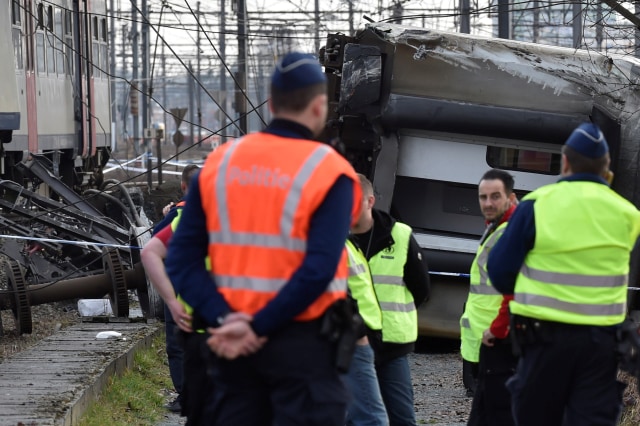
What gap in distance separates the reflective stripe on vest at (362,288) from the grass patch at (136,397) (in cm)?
213

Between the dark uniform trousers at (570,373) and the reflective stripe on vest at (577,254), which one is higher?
the reflective stripe on vest at (577,254)

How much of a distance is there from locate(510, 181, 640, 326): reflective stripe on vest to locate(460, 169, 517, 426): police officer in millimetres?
911

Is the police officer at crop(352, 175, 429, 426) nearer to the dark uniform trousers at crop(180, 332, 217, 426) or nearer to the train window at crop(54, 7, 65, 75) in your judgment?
the dark uniform trousers at crop(180, 332, 217, 426)

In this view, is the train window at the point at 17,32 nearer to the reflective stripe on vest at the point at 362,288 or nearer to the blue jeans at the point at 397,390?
the blue jeans at the point at 397,390

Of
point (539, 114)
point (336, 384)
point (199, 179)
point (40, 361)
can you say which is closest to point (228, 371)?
point (336, 384)

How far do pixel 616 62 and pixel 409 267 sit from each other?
16.7ft

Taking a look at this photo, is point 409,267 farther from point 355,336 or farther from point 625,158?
point 625,158

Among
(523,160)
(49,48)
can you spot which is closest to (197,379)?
(523,160)

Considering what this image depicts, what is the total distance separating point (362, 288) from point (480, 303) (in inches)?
24.9

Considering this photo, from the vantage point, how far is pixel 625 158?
10469mm

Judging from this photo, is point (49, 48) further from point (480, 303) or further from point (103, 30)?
point (480, 303)

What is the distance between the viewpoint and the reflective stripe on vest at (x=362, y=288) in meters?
5.91

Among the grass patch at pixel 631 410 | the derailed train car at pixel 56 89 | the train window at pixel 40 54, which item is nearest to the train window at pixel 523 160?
the grass patch at pixel 631 410

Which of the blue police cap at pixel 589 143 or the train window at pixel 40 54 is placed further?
the train window at pixel 40 54
